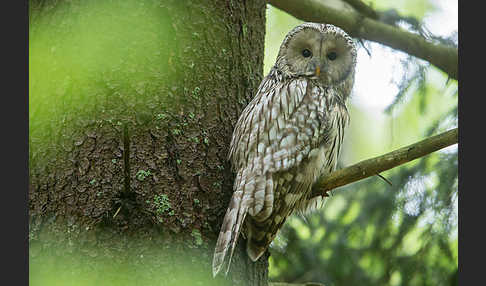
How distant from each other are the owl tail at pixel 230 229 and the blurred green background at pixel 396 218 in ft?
3.64

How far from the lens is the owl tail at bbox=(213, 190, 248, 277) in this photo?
7.24 feet

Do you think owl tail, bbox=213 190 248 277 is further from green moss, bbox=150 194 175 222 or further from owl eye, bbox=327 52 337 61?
owl eye, bbox=327 52 337 61

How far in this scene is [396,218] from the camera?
3.62 metres

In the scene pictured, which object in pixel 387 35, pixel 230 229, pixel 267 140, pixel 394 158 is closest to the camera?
pixel 394 158

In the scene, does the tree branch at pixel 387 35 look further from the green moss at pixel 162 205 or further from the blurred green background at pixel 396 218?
the green moss at pixel 162 205

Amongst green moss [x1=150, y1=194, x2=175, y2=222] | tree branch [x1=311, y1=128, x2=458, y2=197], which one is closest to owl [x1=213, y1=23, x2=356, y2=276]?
green moss [x1=150, y1=194, x2=175, y2=222]

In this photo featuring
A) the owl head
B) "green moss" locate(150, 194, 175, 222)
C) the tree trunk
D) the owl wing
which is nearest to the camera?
the tree trunk

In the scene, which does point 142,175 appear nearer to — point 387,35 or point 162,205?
point 162,205

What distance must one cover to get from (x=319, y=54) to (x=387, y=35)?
738 mm

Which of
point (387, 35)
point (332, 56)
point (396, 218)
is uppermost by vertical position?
point (387, 35)

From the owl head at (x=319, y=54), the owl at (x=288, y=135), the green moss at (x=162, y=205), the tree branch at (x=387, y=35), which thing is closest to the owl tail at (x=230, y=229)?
the owl at (x=288, y=135)

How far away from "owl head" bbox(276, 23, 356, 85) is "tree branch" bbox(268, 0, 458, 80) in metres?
0.42

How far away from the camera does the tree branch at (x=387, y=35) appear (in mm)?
3486

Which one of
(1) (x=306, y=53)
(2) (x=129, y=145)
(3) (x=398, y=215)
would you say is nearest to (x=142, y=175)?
(2) (x=129, y=145)
